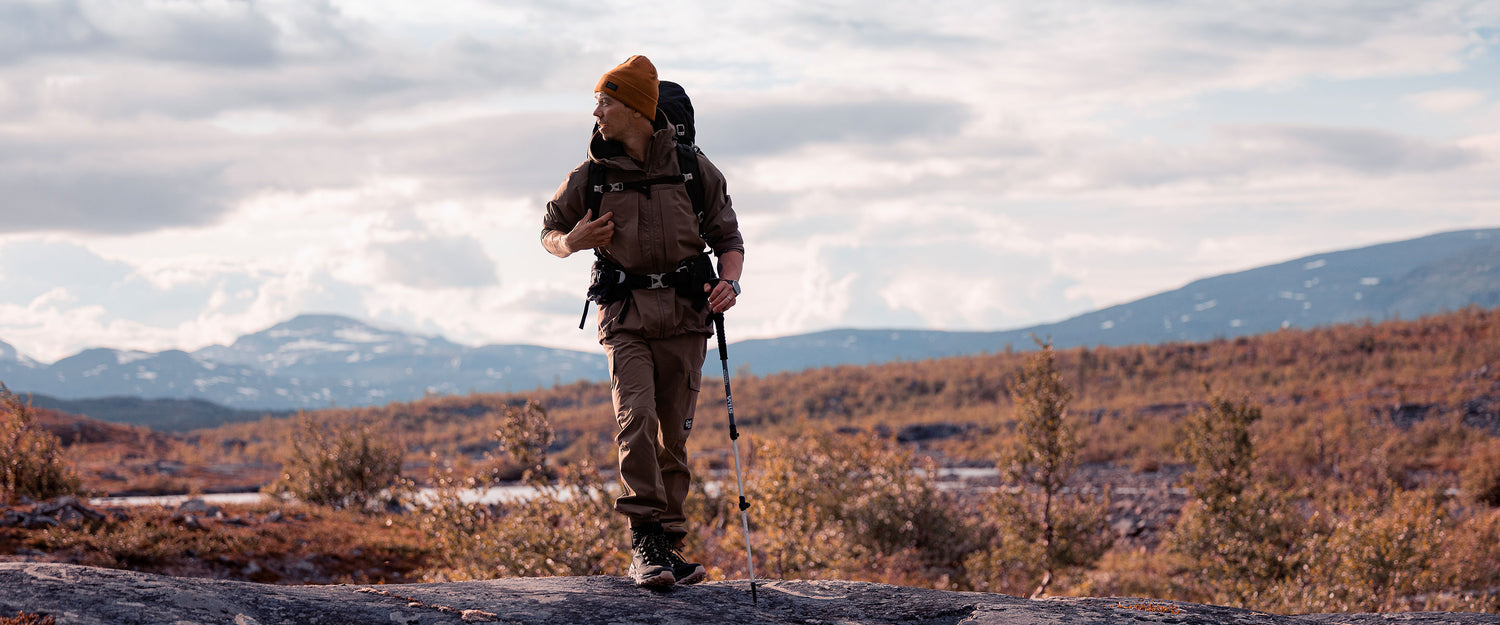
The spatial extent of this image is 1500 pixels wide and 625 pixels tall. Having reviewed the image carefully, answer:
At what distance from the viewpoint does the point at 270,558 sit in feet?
42.5

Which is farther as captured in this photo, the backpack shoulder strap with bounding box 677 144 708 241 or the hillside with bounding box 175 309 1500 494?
the hillside with bounding box 175 309 1500 494

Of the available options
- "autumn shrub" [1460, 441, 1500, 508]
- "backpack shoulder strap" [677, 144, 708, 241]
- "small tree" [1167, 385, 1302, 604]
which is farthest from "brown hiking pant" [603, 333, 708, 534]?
"autumn shrub" [1460, 441, 1500, 508]

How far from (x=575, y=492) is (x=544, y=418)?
1735mm

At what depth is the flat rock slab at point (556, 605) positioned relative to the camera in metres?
4.25

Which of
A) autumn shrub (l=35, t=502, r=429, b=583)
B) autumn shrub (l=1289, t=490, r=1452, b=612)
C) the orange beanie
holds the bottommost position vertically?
autumn shrub (l=1289, t=490, r=1452, b=612)

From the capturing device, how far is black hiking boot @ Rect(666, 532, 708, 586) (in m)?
6.00

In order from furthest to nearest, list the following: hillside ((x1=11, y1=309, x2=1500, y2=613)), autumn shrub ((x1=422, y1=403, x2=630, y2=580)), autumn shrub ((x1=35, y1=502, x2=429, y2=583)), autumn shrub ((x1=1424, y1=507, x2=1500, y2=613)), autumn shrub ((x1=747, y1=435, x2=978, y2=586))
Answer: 1. autumn shrub ((x1=747, y1=435, x2=978, y2=586))
2. autumn shrub ((x1=1424, y1=507, x2=1500, y2=613))
3. hillside ((x1=11, y1=309, x2=1500, y2=613))
4. autumn shrub ((x1=35, y1=502, x2=429, y2=583))
5. autumn shrub ((x1=422, y1=403, x2=630, y2=580))

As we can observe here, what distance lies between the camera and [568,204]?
244 inches

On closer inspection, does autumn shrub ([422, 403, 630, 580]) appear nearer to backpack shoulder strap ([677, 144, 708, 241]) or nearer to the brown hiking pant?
the brown hiking pant

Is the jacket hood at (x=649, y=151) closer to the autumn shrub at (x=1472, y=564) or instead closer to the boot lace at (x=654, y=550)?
the boot lace at (x=654, y=550)

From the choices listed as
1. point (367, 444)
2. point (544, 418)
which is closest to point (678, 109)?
point (544, 418)

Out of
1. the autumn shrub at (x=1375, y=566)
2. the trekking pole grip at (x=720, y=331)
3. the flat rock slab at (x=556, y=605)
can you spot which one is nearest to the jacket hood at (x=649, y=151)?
the trekking pole grip at (x=720, y=331)

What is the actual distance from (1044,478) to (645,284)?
909 cm

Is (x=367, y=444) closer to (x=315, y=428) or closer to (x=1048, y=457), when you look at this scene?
(x=315, y=428)
